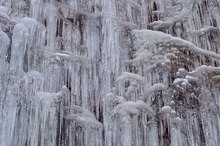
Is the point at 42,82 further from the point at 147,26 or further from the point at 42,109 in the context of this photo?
the point at 147,26

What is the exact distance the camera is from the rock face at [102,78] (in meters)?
5.33

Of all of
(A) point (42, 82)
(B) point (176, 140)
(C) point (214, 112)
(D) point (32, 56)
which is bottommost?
(B) point (176, 140)

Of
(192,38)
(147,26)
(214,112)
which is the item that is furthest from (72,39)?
(214,112)

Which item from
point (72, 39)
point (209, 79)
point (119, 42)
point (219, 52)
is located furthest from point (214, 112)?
point (72, 39)

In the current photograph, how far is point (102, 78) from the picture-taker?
5742 mm

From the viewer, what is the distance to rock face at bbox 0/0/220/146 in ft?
17.5

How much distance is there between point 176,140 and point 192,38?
1674mm

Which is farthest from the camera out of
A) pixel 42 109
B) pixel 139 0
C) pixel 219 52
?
pixel 139 0

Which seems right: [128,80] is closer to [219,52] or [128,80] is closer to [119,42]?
[119,42]

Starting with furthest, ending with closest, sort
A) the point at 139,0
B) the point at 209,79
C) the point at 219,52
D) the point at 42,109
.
→ the point at 139,0 → the point at 219,52 → the point at 209,79 → the point at 42,109

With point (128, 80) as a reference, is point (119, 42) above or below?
above

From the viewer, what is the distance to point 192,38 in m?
6.23

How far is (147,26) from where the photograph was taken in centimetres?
641

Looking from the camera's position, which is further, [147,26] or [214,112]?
[147,26]
